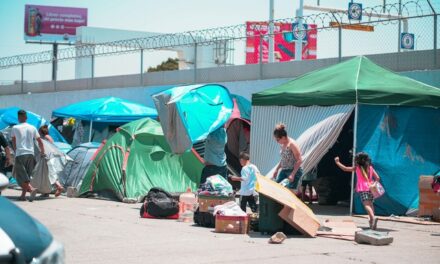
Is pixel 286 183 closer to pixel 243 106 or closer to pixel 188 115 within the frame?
pixel 188 115

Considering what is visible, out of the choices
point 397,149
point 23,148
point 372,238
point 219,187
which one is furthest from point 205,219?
point 23,148

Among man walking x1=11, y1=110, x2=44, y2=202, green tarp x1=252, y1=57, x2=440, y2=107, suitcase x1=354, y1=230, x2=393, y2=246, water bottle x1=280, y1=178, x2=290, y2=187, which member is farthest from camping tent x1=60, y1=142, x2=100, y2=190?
suitcase x1=354, y1=230, x2=393, y2=246

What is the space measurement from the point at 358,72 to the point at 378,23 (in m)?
3.67

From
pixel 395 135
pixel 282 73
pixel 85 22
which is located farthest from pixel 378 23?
pixel 85 22

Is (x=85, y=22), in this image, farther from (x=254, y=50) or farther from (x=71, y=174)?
(x=71, y=174)

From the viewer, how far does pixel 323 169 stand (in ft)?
58.6

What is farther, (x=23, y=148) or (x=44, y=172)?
(x=44, y=172)

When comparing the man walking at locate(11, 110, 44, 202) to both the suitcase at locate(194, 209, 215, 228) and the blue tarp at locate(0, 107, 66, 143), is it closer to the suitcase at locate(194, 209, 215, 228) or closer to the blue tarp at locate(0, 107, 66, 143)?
the suitcase at locate(194, 209, 215, 228)

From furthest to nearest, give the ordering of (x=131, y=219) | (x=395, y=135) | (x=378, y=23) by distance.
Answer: (x=378, y=23) → (x=395, y=135) → (x=131, y=219)

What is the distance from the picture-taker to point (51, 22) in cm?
8012

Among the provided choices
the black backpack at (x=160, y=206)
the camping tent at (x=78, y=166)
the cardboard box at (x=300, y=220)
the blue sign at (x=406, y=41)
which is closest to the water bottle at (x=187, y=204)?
the black backpack at (x=160, y=206)

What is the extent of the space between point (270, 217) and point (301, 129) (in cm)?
415

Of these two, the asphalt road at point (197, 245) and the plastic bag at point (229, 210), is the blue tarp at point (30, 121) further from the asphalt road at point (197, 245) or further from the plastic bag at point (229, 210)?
the plastic bag at point (229, 210)

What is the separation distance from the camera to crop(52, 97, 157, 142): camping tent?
22922 mm
